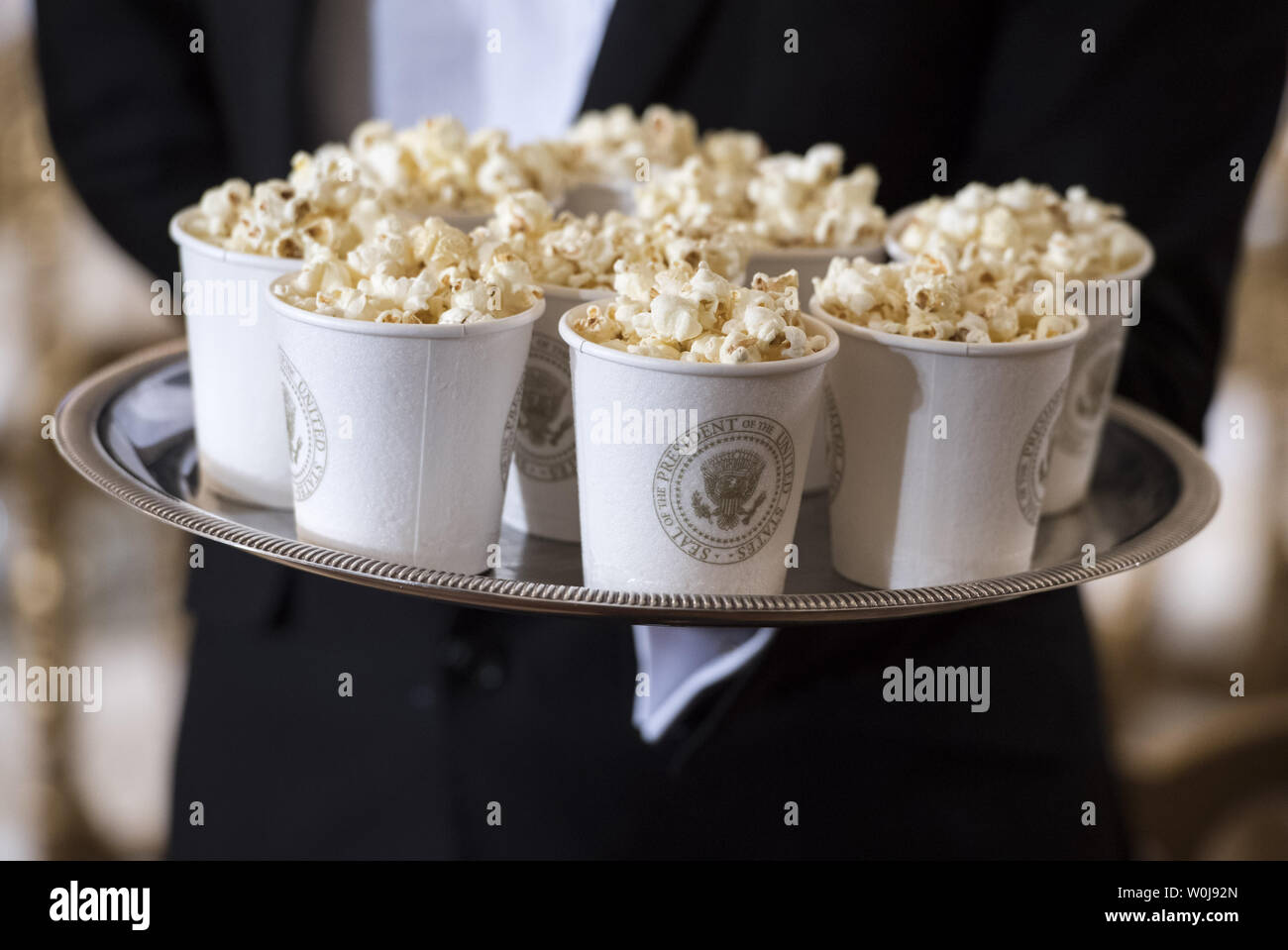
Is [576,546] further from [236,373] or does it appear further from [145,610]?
[145,610]

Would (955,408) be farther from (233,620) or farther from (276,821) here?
(276,821)

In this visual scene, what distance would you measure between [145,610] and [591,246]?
2.03m

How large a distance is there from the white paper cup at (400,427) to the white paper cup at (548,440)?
0.07 m

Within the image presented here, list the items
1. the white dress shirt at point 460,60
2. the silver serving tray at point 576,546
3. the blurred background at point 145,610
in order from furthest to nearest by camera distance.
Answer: the blurred background at point 145,610
the white dress shirt at point 460,60
the silver serving tray at point 576,546

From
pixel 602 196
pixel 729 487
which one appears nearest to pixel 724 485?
pixel 729 487

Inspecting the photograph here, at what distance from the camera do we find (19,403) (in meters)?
2.50

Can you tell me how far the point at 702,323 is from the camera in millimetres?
949

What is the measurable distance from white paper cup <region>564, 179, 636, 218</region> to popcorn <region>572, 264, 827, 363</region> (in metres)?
0.45

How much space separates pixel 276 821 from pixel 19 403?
→ 1.16 m

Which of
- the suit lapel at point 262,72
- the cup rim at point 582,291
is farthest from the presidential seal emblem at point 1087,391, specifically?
the suit lapel at point 262,72

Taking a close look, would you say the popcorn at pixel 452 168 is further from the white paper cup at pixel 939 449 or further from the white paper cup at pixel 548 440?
the white paper cup at pixel 939 449

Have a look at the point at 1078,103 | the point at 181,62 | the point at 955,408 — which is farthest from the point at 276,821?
the point at 1078,103

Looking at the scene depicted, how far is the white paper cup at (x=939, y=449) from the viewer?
3.27 feet

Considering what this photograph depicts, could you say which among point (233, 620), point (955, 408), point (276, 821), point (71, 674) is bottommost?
point (71, 674)
